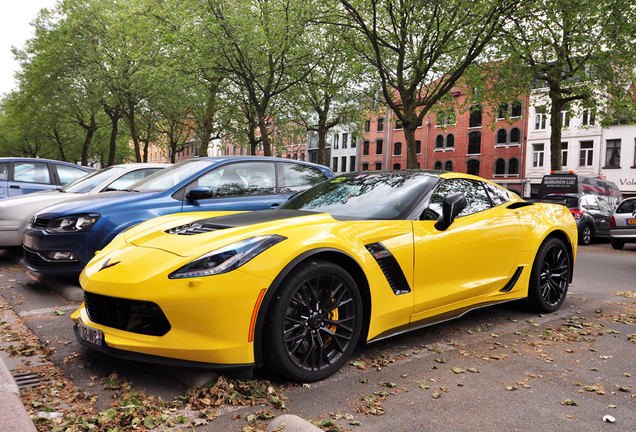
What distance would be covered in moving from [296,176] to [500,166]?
1699 inches

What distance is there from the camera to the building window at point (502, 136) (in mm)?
45781

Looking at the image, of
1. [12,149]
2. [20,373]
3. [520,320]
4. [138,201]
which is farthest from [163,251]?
[12,149]

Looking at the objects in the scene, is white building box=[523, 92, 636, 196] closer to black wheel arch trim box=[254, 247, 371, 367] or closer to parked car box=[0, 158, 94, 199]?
parked car box=[0, 158, 94, 199]

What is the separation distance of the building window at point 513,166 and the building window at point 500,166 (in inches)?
25.1

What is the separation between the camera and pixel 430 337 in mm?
4414

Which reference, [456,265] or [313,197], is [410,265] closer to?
[456,265]

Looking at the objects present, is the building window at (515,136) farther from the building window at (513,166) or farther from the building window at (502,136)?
the building window at (513,166)

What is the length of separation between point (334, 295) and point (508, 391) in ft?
4.24

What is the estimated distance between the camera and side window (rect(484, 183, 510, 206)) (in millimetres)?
4887

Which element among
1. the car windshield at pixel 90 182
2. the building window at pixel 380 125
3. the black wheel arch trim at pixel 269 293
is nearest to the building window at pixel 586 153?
the building window at pixel 380 125

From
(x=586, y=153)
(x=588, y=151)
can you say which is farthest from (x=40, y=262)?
(x=586, y=153)

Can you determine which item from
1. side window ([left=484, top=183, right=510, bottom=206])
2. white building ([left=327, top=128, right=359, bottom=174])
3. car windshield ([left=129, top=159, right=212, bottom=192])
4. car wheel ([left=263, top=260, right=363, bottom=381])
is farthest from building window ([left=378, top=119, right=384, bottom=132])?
car wheel ([left=263, top=260, right=363, bottom=381])

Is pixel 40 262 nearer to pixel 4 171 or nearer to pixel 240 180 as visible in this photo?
pixel 240 180

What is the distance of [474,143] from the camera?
158ft
